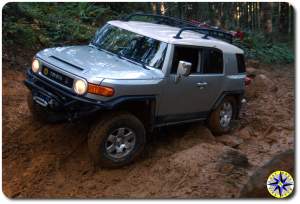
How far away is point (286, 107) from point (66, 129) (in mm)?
5406

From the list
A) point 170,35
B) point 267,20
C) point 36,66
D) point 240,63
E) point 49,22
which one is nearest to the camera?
point 36,66

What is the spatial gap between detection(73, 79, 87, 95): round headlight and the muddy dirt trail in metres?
1.08

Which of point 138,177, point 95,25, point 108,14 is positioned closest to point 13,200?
point 138,177

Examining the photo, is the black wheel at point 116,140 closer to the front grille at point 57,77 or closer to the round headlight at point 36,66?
the front grille at point 57,77

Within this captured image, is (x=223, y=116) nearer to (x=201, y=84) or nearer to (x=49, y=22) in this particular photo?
(x=201, y=84)

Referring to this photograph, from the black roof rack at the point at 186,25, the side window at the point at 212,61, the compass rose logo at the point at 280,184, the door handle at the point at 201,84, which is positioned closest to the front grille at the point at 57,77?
the black roof rack at the point at 186,25

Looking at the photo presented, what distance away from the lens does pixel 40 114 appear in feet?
22.2

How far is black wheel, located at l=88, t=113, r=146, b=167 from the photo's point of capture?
5539 millimetres

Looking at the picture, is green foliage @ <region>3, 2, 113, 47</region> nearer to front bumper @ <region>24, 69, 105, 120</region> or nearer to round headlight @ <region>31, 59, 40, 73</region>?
round headlight @ <region>31, 59, 40, 73</region>

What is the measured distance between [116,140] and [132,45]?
5.06 ft

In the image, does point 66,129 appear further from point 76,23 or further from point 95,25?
point 95,25

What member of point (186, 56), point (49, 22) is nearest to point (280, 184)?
point (186, 56)

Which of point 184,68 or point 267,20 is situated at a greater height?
point 184,68

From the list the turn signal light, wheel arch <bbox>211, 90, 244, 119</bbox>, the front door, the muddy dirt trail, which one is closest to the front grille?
the turn signal light
